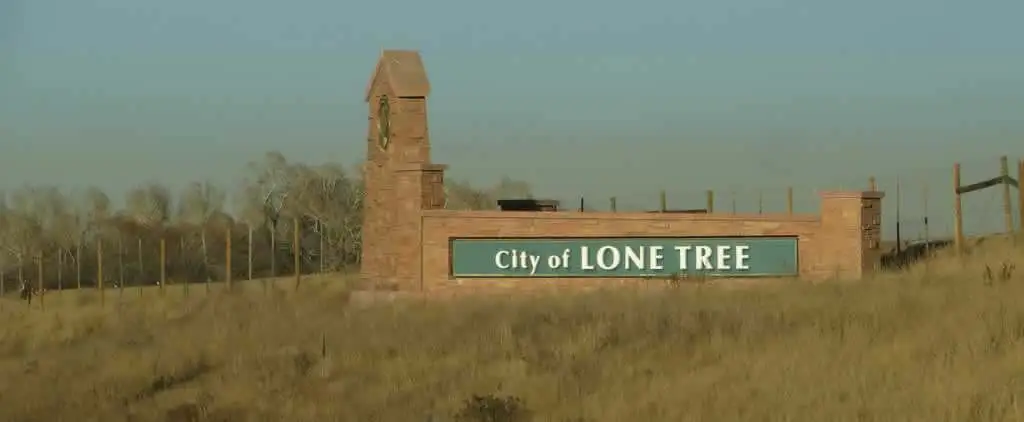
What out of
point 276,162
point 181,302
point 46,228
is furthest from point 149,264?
point 181,302

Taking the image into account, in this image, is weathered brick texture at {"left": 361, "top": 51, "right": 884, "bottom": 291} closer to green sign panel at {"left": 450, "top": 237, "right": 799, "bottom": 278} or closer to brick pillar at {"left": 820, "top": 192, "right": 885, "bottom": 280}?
brick pillar at {"left": 820, "top": 192, "right": 885, "bottom": 280}

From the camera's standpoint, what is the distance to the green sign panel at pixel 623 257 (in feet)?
81.9

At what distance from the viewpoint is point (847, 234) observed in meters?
24.4

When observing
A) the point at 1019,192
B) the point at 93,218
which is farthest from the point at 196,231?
the point at 1019,192

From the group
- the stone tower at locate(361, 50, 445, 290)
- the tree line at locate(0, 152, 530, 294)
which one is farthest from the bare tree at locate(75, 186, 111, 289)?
the stone tower at locate(361, 50, 445, 290)

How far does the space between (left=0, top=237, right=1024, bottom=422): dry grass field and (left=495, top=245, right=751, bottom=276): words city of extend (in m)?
1.01

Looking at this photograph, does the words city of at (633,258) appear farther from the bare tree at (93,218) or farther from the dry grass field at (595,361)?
the bare tree at (93,218)

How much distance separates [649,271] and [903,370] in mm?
11538

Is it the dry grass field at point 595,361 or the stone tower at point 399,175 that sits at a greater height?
the stone tower at point 399,175

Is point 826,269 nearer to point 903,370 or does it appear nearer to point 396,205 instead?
point 396,205

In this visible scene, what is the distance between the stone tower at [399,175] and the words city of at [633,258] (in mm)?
2043

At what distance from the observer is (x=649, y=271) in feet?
83.6

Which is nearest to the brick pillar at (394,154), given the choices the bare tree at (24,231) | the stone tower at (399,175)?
the stone tower at (399,175)

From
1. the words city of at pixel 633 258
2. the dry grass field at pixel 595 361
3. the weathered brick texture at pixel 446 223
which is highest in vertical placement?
the weathered brick texture at pixel 446 223
